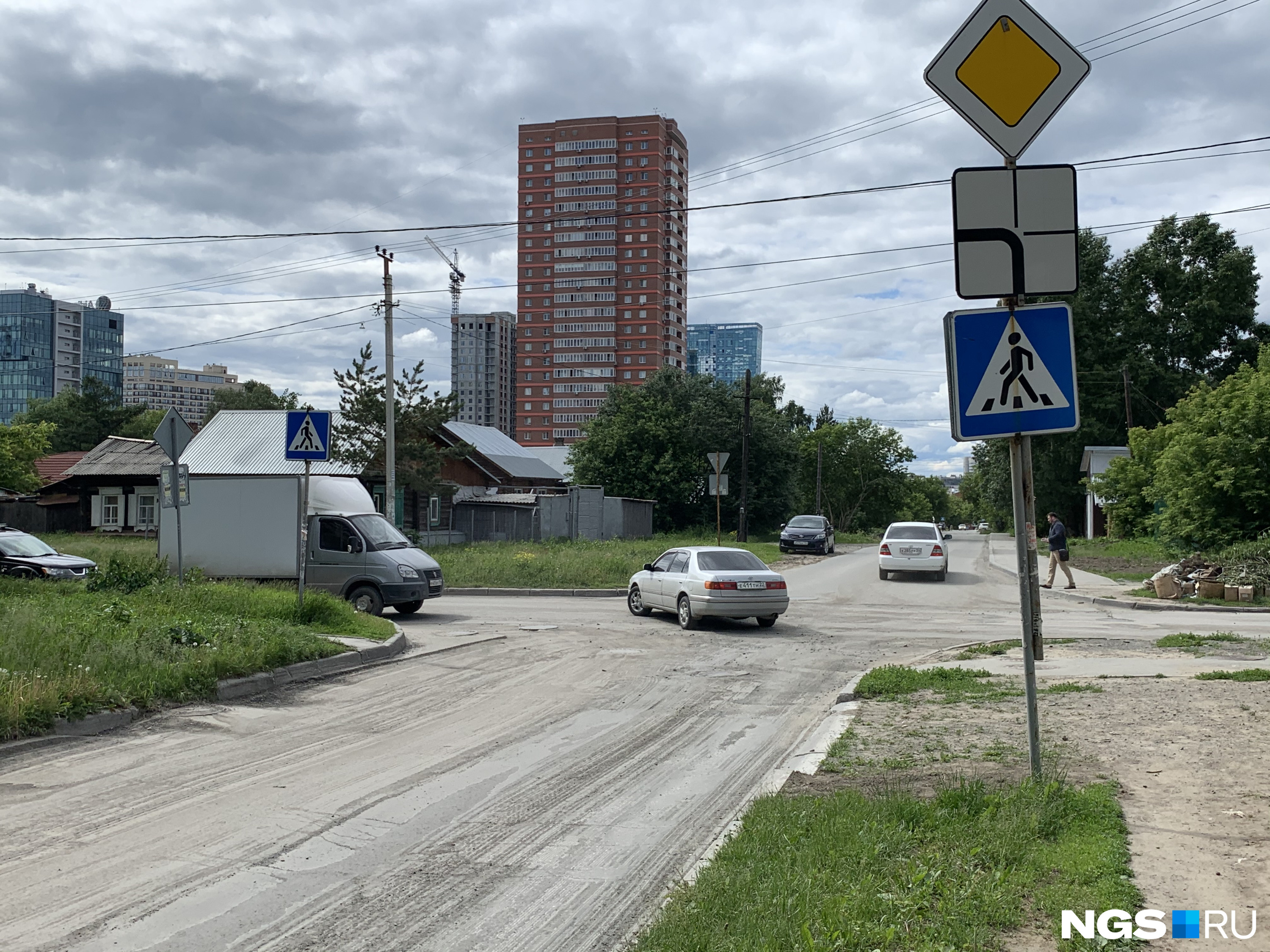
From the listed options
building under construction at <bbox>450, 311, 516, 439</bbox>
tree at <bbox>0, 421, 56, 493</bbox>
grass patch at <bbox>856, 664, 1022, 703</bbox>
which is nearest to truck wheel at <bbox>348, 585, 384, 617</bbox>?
grass patch at <bbox>856, 664, 1022, 703</bbox>

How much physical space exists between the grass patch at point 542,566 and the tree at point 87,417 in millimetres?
58377

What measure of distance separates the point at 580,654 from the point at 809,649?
3.28 meters

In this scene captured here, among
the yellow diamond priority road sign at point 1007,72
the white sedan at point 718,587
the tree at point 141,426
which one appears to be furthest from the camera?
the tree at point 141,426

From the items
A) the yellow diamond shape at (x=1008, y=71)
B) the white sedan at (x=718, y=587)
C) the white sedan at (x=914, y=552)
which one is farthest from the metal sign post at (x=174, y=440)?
the white sedan at (x=914, y=552)

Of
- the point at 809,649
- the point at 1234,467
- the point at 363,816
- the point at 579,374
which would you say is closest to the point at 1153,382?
the point at 1234,467

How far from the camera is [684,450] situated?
188 ft

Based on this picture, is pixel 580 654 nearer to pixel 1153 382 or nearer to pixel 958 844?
pixel 958 844

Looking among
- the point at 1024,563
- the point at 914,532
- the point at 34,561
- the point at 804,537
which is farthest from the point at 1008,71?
the point at 804,537

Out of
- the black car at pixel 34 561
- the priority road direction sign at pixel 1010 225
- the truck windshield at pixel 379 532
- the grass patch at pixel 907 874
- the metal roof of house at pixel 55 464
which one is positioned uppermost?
the metal roof of house at pixel 55 464

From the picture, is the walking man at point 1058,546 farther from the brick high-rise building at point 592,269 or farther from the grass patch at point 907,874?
the brick high-rise building at point 592,269

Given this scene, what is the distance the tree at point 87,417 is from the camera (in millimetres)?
78438

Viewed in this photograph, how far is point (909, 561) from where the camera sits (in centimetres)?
2775

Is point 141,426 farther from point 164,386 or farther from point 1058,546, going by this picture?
point 164,386

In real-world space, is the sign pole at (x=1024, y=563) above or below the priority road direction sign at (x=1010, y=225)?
below
